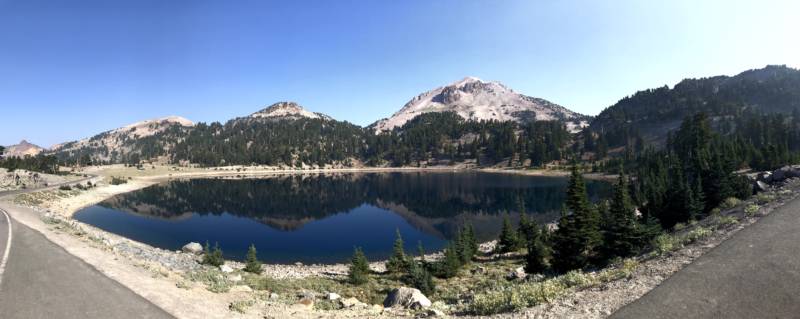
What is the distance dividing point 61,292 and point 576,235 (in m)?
33.8

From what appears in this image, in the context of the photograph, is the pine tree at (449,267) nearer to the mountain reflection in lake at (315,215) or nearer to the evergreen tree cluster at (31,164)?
the mountain reflection in lake at (315,215)

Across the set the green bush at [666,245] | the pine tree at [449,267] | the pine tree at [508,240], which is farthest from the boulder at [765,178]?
the pine tree at [449,267]

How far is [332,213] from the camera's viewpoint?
95.0m

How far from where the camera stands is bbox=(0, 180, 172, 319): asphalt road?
1582cm

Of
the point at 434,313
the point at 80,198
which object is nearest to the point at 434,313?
the point at 434,313

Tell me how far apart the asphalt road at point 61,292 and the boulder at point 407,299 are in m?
12.2

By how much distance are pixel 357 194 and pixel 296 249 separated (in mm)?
74463

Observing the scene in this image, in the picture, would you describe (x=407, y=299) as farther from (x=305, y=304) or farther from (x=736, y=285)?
(x=736, y=285)

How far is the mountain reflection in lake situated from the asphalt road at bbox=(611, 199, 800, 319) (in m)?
42.0

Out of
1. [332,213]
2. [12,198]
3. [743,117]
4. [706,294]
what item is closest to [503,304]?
[706,294]

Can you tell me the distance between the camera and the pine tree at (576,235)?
31172mm

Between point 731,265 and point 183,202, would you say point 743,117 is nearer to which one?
point 731,265

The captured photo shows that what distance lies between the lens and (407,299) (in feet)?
78.7

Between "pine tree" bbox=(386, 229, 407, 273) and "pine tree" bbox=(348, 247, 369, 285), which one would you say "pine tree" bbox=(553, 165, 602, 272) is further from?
"pine tree" bbox=(348, 247, 369, 285)
